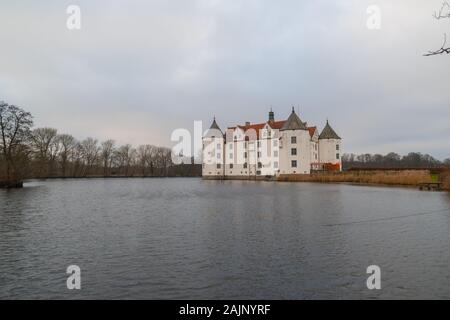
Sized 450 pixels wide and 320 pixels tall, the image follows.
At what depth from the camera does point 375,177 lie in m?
45.8

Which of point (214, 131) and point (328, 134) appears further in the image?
point (214, 131)

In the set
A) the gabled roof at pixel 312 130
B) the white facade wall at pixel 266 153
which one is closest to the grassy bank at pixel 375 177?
the white facade wall at pixel 266 153

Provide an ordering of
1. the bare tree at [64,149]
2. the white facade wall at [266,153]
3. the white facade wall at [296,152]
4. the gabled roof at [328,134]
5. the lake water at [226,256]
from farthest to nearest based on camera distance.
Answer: the bare tree at [64,149] → the gabled roof at [328,134] → the white facade wall at [266,153] → the white facade wall at [296,152] → the lake water at [226,256]

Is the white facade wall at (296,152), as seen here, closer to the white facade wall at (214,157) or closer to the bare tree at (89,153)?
the white facade wall at (214,157)

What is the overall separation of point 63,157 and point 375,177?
7934 centimetres

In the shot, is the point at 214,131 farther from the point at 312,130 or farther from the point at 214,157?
the point at 312,130

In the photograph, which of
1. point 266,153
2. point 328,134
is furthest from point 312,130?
point 266,153

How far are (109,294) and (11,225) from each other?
9386 mm

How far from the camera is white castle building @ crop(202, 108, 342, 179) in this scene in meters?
65.2

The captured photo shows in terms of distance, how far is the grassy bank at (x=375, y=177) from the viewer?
4069 centimetres

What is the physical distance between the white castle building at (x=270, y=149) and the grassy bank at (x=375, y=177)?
5364 mm

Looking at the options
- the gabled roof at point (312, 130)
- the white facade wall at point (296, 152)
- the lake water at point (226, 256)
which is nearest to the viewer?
the lake water at point (226, 256)
